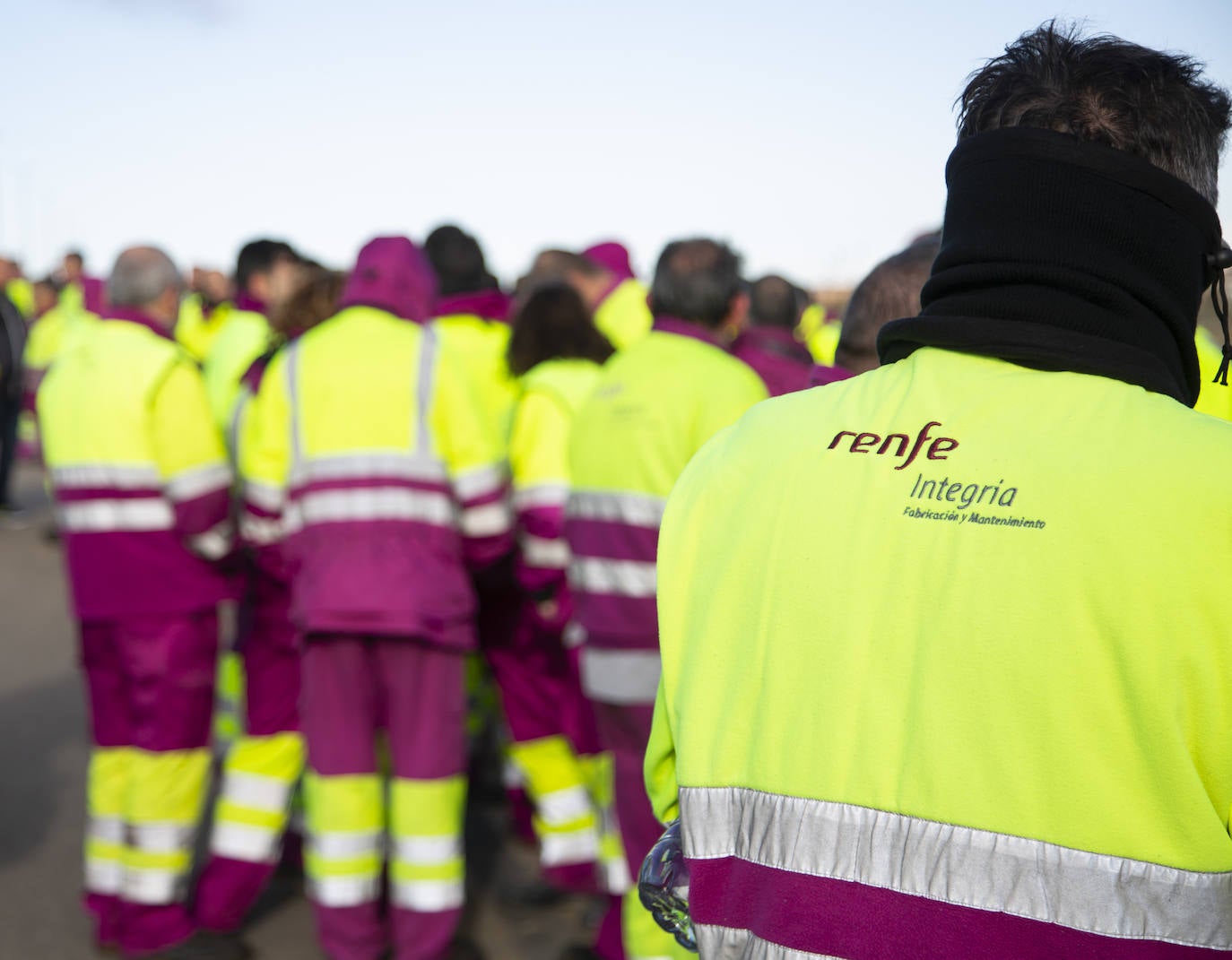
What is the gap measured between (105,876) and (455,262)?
3.18 meters

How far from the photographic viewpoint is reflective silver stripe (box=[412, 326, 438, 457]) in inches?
147

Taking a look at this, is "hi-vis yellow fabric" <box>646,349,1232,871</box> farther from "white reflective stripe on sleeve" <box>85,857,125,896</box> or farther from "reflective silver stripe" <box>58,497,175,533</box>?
"white reflective stripe on sleeve" <box>85,857,125,896</box>

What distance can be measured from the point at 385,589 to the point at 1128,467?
2.81 m

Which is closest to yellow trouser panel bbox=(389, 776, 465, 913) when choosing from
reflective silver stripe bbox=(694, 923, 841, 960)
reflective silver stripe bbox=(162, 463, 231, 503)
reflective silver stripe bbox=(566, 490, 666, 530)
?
reflective silver stripe bbox=(566, 490, 666, 530)

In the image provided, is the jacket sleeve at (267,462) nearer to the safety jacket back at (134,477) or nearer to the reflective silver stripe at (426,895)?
the safety jacket back at (134,477)

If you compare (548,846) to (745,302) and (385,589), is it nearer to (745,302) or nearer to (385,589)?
(385,589)

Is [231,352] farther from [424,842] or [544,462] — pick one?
[424,842]

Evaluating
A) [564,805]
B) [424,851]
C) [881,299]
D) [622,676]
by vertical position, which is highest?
[881,299]

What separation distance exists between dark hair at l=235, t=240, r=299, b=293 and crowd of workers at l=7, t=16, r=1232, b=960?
3 centimetres

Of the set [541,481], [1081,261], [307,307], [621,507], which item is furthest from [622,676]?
[1081,261]

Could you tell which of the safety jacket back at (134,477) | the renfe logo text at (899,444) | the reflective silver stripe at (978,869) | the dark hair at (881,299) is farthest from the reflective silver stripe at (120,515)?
the renfe logo text at (899,444)

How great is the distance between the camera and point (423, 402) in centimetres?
375

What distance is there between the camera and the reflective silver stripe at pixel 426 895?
3832mm

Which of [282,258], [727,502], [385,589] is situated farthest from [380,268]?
[727,502]
